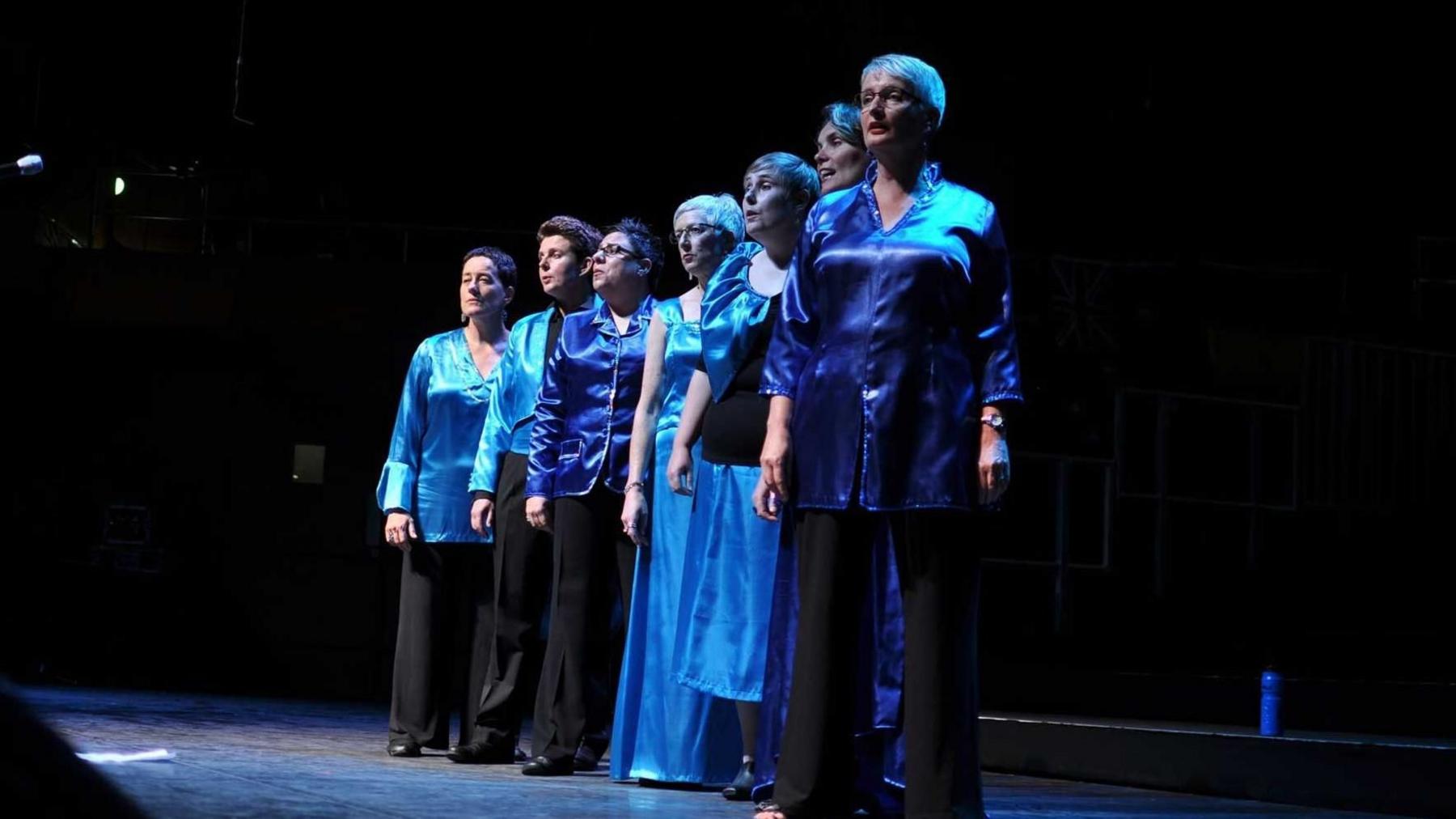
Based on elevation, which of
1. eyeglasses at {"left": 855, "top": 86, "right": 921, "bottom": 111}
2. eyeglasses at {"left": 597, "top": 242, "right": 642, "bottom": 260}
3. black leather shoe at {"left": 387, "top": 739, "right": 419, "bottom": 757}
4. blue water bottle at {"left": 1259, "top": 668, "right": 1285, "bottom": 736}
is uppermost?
eyeglasses at {"left": 855, "top": 86, "right": 921, "bottom": 111}

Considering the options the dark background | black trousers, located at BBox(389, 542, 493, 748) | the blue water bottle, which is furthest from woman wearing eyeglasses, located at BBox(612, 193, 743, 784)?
the dark background

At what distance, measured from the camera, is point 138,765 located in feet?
11.1

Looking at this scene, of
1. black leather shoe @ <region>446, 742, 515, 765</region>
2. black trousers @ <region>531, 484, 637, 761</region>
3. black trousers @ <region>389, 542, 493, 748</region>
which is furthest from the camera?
black trousers @ <region>389, 542, 493, 748</region>

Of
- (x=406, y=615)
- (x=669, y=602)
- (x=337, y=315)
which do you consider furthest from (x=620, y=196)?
(x=669, y=602)

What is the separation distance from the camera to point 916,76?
2793mm

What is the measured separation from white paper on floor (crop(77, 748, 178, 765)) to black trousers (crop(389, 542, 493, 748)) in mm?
→ 791

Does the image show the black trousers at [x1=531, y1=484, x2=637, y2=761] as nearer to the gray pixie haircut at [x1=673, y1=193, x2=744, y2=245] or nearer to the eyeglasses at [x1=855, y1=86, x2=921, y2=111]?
the gray pixie haircut at [x1=673, y1=193, x2=744, y2=245]

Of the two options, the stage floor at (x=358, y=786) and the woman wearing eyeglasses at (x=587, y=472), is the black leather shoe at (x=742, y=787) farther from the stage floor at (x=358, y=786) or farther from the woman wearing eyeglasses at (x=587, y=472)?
the woman wearing eyeglasses at (x=587, y=472)

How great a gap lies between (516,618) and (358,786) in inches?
46.0

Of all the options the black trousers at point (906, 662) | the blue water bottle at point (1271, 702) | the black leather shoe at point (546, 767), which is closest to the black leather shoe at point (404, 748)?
the black leather shoe at point (546, 767)

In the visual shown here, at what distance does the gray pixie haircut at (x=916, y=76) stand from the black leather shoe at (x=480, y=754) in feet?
6.93

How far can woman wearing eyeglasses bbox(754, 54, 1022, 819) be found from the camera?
2602 mm

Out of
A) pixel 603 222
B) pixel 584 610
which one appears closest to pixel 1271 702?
pixel 584 610

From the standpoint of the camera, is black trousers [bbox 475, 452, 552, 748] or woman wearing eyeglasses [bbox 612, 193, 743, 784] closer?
woman wearing eyeglasses [bbox 612, 193, 743, 784]
